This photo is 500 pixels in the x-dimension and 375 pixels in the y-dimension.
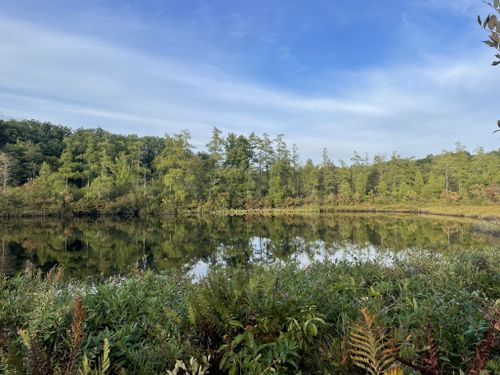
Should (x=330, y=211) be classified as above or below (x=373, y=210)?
below

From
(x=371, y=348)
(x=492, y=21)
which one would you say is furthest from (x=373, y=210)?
(x=371, y=348)

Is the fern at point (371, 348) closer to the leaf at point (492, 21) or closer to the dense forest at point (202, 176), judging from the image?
the leaf at point (492, 21)

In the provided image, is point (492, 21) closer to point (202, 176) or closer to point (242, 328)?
point (242, 328)

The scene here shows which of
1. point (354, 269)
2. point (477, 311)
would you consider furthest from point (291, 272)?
point (477, 311)

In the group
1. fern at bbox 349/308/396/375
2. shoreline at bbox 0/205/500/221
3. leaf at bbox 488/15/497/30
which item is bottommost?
shoreline at bbox 0/205/500/221

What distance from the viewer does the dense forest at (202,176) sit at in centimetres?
3388

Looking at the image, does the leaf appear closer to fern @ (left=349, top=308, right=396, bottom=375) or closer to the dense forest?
fern @ (left=349, top=308, right=396, bottom=375)

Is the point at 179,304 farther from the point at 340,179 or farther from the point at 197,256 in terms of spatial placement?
the point at 340,179

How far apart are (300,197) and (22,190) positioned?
27122mm

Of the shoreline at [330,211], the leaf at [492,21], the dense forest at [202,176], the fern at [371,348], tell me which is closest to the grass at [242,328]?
the fern at [371,348]

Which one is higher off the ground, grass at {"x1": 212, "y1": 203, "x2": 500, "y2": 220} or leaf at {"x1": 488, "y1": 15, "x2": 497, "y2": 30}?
leaf at {"x1": 488, "y1": 15, "x2": 497, "y2": 30}

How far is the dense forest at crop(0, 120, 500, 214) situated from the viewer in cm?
3388

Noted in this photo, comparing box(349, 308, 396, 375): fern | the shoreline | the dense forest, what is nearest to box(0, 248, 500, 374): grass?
box(349, 308, 396, 375): fern

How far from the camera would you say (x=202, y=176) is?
40.1 meters
